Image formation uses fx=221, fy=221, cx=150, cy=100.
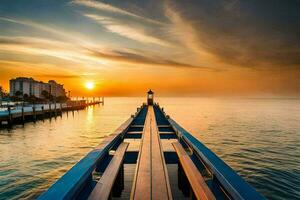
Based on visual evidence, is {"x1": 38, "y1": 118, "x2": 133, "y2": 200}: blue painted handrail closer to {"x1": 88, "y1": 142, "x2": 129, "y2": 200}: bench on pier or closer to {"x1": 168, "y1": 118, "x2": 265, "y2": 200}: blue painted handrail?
{"x1": 88, "y1": 142, "x2": 129, "y2": 200}: bench on pier

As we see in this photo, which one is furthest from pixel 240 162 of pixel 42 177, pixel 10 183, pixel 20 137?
pixel 20 137

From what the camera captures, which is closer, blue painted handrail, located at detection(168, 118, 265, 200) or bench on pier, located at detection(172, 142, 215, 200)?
blue painted handrail, located at detection(168, 118, 265, 200)

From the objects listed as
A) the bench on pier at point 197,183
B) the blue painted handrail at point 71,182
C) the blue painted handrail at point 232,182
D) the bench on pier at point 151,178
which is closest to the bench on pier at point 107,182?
the blue painted handrail at point 71,182

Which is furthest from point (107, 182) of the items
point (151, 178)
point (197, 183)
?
point (197, 183)

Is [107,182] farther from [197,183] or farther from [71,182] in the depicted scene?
[197,183]

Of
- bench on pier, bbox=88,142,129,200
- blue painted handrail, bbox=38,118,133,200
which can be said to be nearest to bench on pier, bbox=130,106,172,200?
bench on pier, bbox=88,142,129,200

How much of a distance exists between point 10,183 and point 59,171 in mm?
2695

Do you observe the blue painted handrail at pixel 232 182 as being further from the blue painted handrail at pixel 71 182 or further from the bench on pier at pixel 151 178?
the blue painted handrail at pixel 71 182

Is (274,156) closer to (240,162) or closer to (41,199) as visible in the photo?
(240,162)

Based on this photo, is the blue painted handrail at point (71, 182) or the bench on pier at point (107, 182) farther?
the bench on pier at point (107, 182)

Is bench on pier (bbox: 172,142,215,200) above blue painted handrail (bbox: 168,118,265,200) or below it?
below

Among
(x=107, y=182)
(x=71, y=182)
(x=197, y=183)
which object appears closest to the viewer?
(x=71, y=182)

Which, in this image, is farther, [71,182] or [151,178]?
[151,178]

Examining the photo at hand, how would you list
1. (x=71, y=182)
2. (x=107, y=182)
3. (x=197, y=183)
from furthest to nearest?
(x=107, y=182) → (x=197, y=183) → (x=71, y=182)
